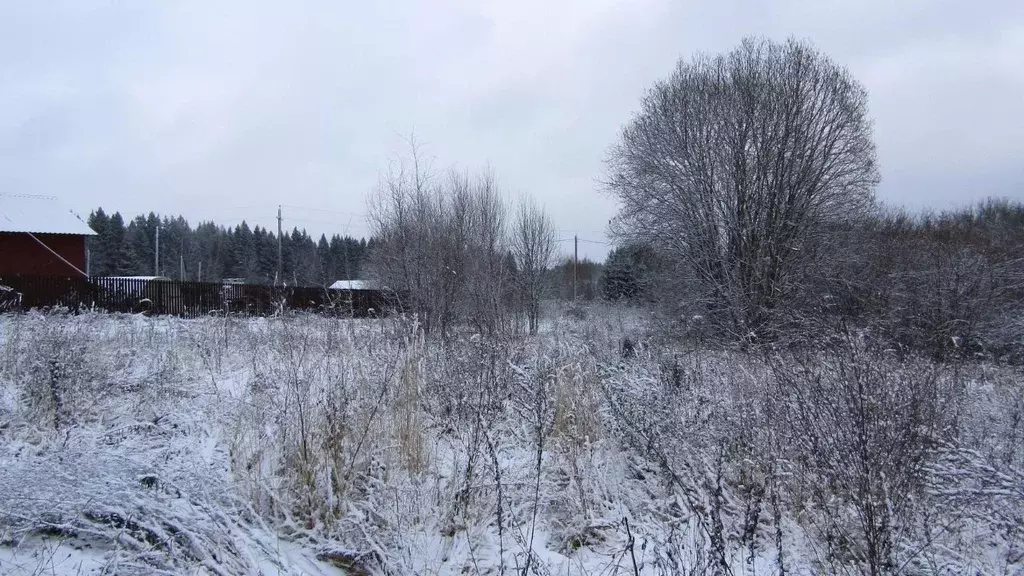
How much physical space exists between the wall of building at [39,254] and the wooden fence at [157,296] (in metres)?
7.77

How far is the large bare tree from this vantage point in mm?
12258

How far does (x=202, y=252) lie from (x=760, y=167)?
60.6 m

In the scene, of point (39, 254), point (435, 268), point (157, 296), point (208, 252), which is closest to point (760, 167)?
point (435, 268)

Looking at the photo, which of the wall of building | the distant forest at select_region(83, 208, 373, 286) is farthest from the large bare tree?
the distant forest at select_region(83, 208, 373, 286)

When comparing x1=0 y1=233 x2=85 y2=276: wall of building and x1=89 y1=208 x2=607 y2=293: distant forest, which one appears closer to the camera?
x1=0 y1=233 x2=85 y2=276: wall of building

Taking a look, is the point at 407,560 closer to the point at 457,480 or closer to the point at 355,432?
the point at 457,480

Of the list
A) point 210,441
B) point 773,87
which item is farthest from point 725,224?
point 210,441

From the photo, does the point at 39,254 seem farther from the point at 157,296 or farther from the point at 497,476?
the point at 497,476

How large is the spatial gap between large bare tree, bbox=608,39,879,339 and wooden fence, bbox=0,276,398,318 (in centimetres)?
869

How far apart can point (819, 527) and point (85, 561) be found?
3779 millimetres

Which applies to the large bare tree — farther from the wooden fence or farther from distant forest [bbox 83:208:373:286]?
distant forest [bbox 83:208:373:286]

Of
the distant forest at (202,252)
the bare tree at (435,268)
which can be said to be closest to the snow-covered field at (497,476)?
the bare tree at (435,268)

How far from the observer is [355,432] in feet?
12.0

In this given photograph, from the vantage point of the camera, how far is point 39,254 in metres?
23.0
